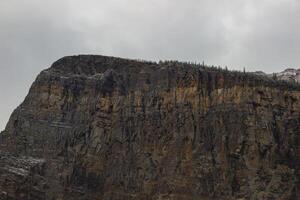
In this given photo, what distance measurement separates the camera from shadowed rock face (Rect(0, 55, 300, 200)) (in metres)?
75.5

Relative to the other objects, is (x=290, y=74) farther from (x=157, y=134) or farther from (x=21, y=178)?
(x=21, y=178)

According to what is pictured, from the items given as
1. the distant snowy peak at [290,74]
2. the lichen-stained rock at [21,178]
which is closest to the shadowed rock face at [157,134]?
the lichen-stained rock at [21,178]

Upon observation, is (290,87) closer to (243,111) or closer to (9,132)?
(243,111)

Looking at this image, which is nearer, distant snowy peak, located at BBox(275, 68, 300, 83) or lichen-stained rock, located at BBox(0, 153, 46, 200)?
lichen-stained rock, located at BBox(0, 153, 46, 200)

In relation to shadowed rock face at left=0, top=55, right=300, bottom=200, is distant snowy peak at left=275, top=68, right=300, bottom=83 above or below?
above

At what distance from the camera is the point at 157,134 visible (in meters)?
79.8

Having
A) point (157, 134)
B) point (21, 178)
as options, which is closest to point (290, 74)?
point (157, 134)

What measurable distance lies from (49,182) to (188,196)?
15.9 meters

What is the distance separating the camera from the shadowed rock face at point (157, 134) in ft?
248

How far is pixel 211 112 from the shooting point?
7838 cm

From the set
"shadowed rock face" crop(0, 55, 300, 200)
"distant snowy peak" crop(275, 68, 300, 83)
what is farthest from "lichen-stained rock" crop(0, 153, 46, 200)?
"distant snowy peak" crop(275, 68, 300, 83)

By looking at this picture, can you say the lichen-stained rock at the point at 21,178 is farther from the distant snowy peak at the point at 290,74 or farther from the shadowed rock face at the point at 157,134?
the distant snowy peak at the point at 290,74

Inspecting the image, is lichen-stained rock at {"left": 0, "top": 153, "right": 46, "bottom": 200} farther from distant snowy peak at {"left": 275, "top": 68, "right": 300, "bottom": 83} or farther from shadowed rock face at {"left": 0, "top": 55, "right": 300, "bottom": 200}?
distant snowy peak at {"left": 275, "top": 68, "right": 300, "bottom": 83}

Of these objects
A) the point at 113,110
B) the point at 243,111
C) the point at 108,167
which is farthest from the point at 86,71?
the point at 243,111
